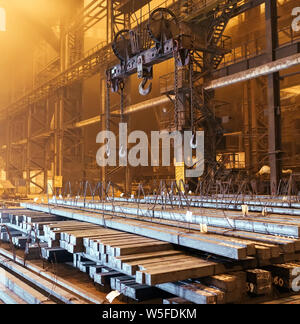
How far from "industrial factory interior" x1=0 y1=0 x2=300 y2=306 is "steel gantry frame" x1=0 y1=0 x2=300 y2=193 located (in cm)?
8

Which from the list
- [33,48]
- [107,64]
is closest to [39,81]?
[33,48]

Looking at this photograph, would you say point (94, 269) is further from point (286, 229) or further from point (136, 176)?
point (136, 176)

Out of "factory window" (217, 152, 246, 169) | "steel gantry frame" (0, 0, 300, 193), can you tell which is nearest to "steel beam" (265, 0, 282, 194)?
"steel gantry frame" (0, 0, 300, 193)

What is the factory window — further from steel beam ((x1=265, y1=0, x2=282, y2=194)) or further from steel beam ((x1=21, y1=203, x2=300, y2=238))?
steel beam ((x1=21, y1=203, x2=300, y2=238))

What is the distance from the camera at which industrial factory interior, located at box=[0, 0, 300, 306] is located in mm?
3779

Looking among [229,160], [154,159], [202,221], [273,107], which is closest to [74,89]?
[154,159]

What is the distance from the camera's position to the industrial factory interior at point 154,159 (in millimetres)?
3779

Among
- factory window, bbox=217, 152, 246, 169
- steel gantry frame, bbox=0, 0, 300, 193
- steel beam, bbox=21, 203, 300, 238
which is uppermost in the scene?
steel gantry frame, bbox=0, 0, 300, 193

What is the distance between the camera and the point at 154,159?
2525 cm

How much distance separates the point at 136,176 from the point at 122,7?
36.8 ft

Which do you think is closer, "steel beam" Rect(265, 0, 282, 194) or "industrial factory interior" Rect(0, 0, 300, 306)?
"industrial factory interior" Rect(0, 0, 300, 306)

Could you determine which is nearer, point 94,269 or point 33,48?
point 94,269

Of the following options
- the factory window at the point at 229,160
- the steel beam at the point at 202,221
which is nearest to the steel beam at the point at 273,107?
the factory window at the point at 229,160

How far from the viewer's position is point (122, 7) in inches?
731
